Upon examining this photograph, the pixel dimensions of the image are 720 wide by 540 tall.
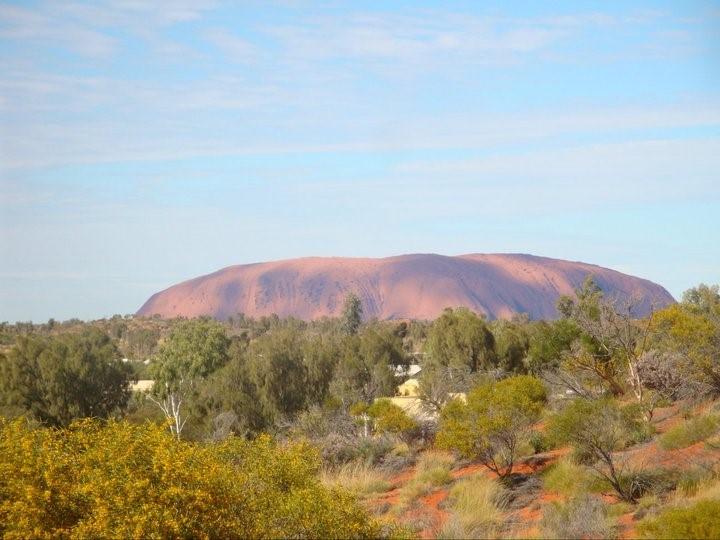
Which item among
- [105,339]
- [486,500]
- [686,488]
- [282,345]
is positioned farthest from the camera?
[105,339]

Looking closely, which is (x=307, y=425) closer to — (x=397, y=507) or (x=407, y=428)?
(x=407, y=428)

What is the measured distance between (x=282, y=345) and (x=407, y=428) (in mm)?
13913

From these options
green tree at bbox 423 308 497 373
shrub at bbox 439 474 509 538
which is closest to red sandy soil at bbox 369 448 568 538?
→ shrub at bbox 439 474 509 538

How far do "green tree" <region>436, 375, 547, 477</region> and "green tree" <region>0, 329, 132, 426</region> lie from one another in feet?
59.0

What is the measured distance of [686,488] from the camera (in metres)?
17.3

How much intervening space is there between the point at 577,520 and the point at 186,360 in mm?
30971

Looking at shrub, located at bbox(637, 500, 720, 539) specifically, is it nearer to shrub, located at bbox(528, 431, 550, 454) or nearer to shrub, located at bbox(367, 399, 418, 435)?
shrub, located at bbox(528, 431, 550, 454)

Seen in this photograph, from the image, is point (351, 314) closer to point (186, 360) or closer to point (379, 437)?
point (186, 360)

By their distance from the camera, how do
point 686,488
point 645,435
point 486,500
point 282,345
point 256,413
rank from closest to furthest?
point 686,488, point 486,500, point 645,435, point 256,413, point 282,345

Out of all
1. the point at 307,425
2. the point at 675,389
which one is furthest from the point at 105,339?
the point at 675,389

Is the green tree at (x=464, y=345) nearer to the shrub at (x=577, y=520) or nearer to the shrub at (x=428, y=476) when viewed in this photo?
the shrub at (x=428, y=476)

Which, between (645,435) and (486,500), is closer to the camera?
(486,500)

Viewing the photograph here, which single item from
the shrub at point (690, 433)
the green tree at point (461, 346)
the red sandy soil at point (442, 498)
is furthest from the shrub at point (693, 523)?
the green tree at point (461, 346)

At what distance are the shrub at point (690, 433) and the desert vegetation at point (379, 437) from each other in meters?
0.05
